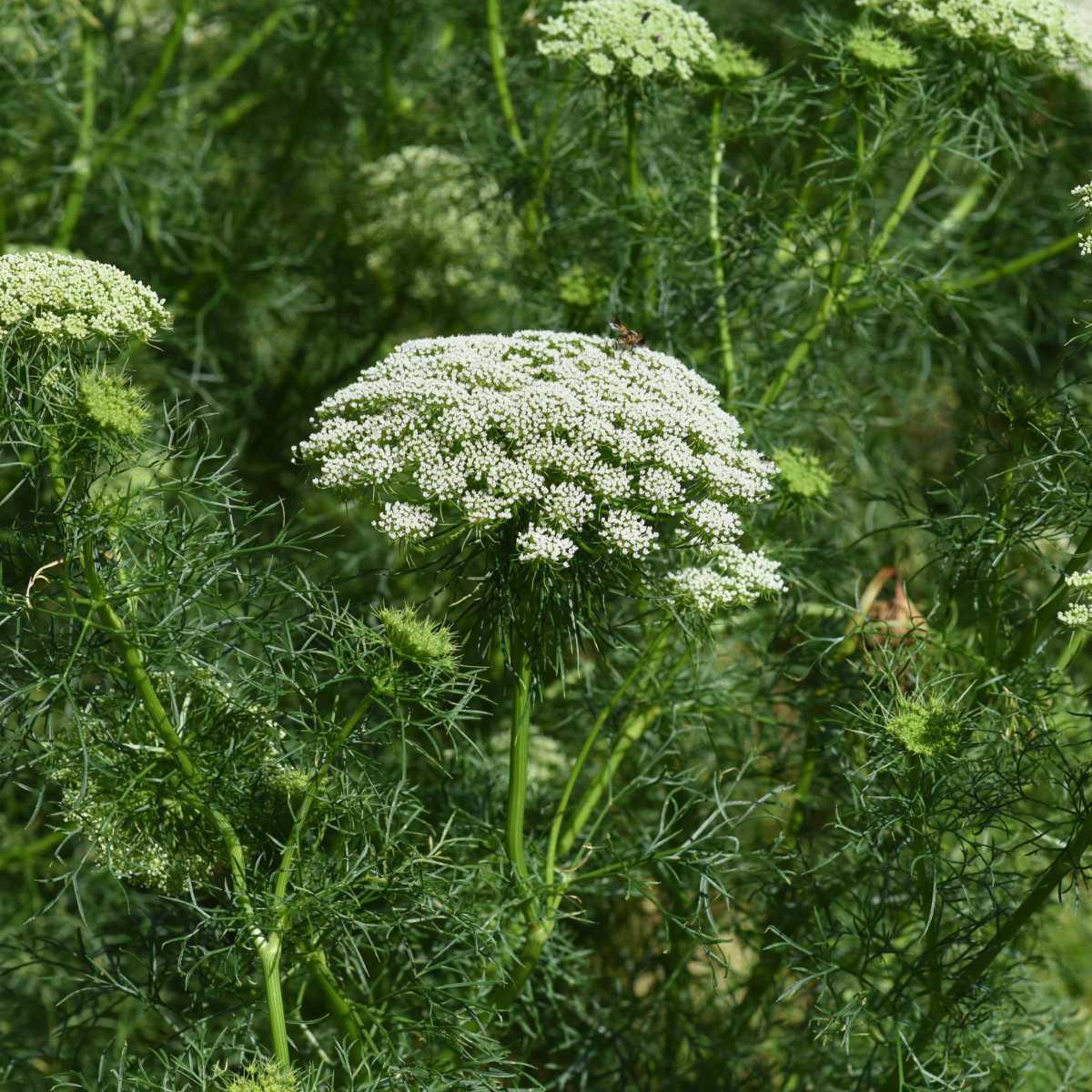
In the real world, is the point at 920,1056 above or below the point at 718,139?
below

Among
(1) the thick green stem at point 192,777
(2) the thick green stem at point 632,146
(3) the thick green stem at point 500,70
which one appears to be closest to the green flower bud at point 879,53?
(2) the thick green stem at point 632,146

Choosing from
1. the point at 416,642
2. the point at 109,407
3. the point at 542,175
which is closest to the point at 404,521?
the point at 416,642

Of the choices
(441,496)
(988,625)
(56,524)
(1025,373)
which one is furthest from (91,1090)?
(1025,373)

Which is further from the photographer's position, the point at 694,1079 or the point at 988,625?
the point at 694,1079

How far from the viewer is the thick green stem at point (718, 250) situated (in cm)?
365

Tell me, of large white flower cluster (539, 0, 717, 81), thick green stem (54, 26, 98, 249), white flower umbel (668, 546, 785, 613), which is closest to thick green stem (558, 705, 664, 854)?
white flower umbel (668, 546, 785, 613)

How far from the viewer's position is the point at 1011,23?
3.43 metres

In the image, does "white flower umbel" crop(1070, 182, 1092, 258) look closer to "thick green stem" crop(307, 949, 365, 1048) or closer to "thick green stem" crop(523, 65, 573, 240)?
"thick green stem" crop(523, 65, 573, 240)

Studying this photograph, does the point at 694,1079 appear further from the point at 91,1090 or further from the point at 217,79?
the point at 217,79

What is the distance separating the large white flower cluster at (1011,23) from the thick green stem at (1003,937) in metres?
1.91

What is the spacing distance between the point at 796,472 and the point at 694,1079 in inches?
67.8

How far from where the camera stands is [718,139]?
12.2 feet

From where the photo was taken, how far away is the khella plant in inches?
102

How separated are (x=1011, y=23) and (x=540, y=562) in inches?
76.1
